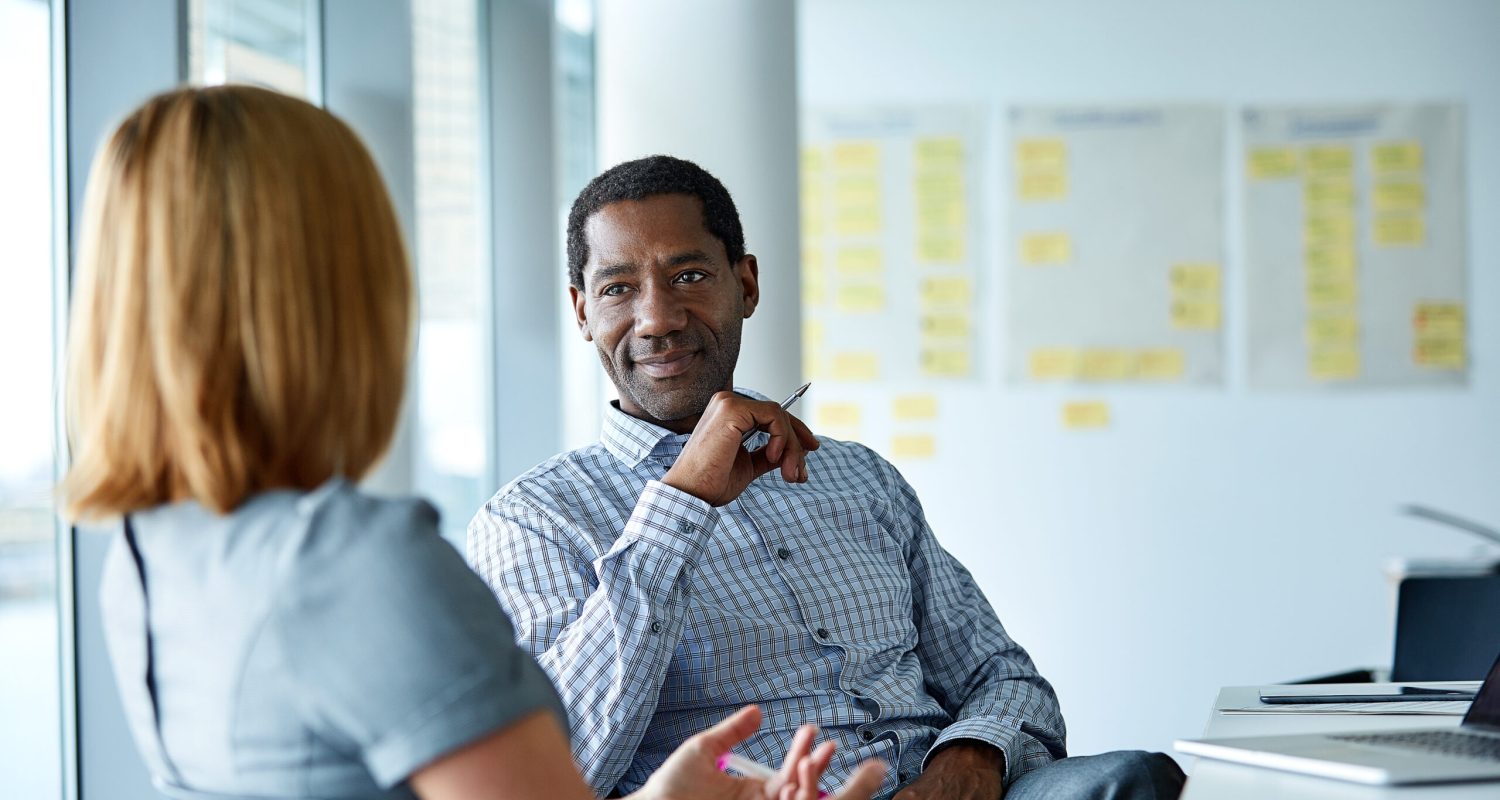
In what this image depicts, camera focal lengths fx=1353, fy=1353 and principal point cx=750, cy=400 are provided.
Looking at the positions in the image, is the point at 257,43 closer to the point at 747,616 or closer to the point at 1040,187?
the point at 747,616

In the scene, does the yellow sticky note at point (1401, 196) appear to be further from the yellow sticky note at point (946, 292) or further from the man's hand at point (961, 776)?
the man's hand at point (961, 776)

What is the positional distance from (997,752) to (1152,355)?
229 centimetres

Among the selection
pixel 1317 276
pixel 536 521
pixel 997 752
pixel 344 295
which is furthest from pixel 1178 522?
pixel 344 295

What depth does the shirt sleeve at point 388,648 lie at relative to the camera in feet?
2.71

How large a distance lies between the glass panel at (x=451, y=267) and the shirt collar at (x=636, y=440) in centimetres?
109

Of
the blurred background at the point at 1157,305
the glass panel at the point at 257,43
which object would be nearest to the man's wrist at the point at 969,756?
the glass panel at the point at 257,43

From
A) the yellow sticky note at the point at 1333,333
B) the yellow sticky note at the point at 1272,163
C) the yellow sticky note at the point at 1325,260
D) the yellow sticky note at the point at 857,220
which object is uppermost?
the yellow sticky note at the point at 1272,163

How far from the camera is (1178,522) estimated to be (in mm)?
3768

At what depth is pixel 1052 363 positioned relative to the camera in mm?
3791

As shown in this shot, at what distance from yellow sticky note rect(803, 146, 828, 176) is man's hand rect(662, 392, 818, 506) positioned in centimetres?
224

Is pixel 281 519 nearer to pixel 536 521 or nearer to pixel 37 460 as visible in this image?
pixel 536 521

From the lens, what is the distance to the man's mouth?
1887mm

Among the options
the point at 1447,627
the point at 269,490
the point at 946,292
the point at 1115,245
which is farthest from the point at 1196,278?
the point at 269,490

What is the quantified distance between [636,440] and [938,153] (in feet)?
7.30
